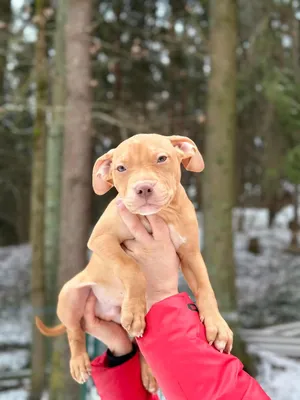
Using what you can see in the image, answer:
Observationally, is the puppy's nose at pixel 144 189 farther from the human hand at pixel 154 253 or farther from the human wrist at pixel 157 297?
the human wrist at pixel 157 297

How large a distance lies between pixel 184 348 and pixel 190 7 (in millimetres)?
3166

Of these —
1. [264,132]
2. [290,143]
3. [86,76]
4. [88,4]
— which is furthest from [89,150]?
[264,132]

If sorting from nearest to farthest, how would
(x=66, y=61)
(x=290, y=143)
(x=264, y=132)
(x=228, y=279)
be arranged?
(x=290, y=143) → (x=66, y=61) → (x=228, y=279) → (x=264, y=132)

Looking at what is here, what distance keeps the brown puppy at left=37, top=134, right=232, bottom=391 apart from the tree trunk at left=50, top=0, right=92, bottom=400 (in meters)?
1.47

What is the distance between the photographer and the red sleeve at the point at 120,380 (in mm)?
863

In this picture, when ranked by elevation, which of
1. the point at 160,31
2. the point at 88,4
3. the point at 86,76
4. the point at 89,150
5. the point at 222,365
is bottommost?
the point at 222,365

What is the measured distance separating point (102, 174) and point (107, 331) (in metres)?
0.30

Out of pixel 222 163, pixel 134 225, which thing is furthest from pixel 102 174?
pixel 222 163

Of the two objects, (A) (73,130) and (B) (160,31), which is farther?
(B) (160,31)

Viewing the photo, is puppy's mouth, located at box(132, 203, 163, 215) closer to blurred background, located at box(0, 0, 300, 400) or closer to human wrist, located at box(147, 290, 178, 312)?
human wrist, located at box(147, 290, 178, 312)

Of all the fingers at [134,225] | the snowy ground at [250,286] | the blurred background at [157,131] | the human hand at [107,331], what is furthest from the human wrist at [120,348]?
the snowy ground at [250,286]

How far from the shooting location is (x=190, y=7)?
3.39m

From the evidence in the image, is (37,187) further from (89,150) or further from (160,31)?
(160,31)

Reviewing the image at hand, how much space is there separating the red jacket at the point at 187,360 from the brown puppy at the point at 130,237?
0.03m
